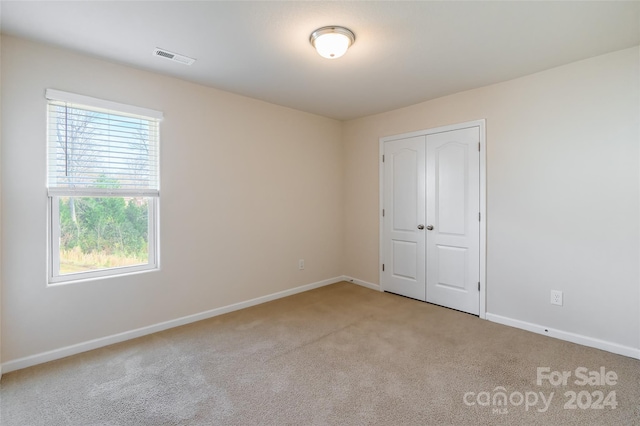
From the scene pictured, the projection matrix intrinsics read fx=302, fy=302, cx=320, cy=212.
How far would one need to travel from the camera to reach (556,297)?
2.82 meters

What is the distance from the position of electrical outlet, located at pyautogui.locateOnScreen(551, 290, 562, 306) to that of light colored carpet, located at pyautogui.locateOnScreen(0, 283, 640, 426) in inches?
14.1

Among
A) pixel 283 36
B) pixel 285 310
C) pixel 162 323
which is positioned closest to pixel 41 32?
pixel 283 36

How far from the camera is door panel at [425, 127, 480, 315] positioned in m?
3.37

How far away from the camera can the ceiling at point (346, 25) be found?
6.34 feet

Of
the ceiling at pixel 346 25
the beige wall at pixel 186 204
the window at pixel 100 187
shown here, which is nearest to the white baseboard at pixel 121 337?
the beige wall at pixel 186 204

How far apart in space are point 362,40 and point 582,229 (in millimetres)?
2503

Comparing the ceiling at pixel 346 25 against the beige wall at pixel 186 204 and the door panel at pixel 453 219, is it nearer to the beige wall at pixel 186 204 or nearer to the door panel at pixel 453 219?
the beige wall at pixel 186 204

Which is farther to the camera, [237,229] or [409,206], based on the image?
[409,206]

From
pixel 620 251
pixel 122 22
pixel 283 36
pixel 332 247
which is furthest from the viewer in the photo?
pixel 332 247

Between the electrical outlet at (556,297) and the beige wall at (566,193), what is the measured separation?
0.04 m

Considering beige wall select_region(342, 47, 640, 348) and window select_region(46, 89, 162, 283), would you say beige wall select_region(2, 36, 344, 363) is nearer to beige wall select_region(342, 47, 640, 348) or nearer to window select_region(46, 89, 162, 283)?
window select_region(46, 89, 162, 283)

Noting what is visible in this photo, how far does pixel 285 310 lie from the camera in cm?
353

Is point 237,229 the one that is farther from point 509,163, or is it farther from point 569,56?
point 569,56

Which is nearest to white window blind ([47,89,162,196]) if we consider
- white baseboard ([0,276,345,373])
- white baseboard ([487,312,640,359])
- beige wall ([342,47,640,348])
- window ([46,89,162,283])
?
window ([46,89,162,283])
